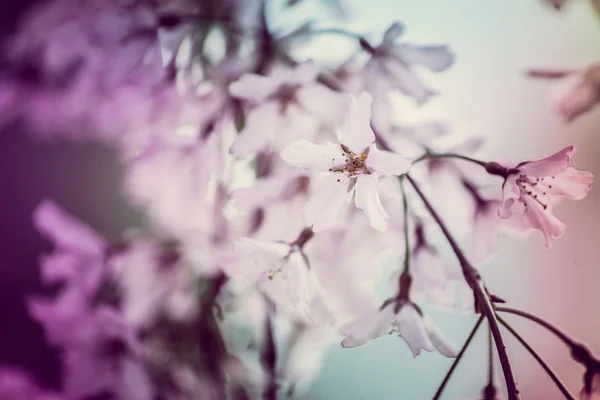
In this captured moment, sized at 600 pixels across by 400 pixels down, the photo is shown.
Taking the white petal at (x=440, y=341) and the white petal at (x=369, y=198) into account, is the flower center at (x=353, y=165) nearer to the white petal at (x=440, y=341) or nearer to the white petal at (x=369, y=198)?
the white petal at (x=369, y=198)

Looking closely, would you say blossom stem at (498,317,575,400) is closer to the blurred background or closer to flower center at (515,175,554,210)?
the blurred background

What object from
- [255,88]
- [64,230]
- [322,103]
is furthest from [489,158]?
[64,230]

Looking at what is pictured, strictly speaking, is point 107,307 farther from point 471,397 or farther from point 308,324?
point 471,397

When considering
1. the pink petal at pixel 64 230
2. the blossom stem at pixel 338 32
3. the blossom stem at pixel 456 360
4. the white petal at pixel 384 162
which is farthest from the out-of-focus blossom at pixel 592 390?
the pink petal at pixel 64 230

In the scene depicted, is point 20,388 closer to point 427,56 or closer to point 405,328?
point 405,328

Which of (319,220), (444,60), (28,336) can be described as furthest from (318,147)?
(28,336)

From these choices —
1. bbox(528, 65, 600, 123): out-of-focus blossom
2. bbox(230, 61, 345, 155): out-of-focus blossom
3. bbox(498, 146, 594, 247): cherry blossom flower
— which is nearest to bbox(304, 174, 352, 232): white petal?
bbox(230, 61, 345, 155): out-of-focus blossom
